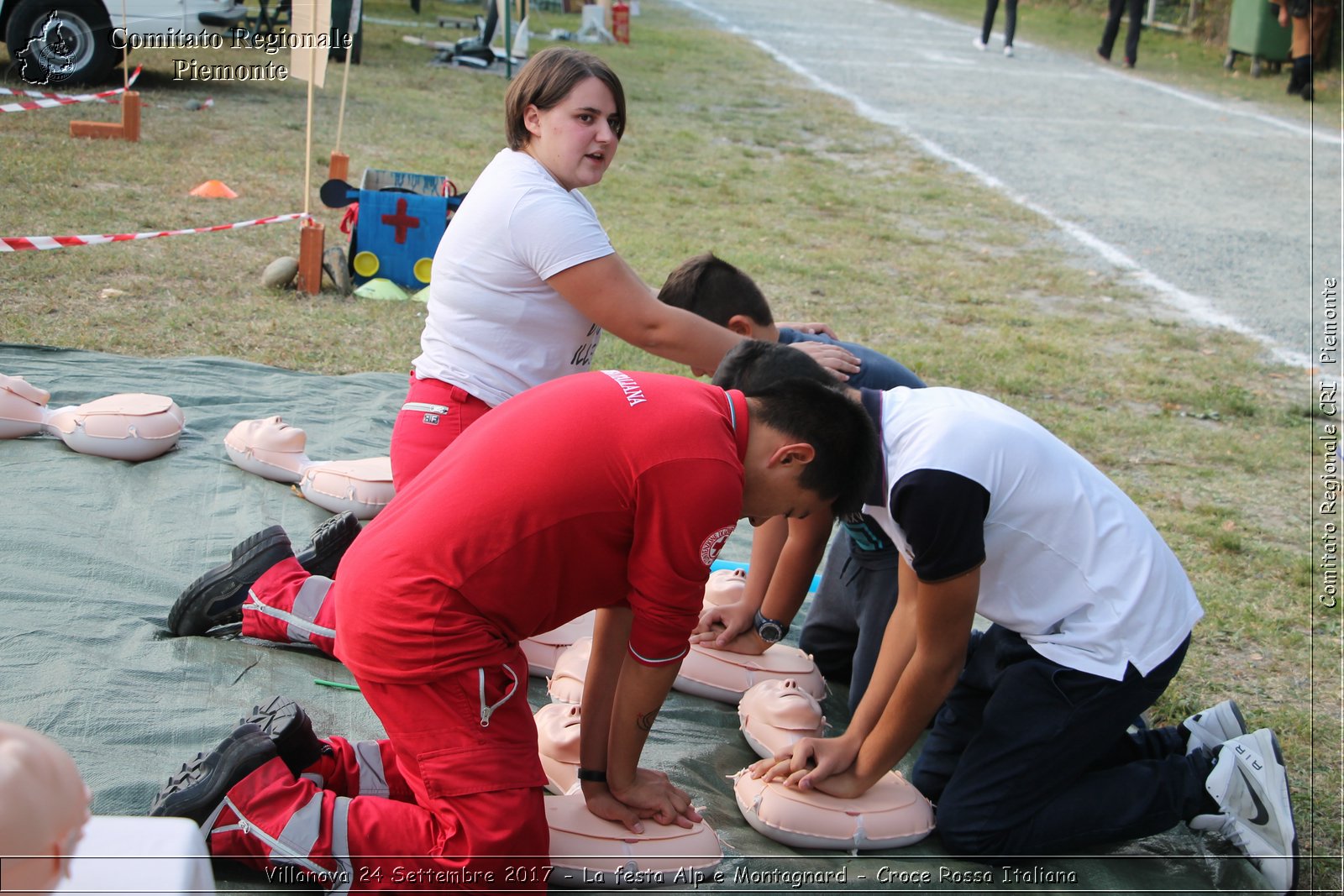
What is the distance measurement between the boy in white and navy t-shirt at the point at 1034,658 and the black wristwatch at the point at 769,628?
477 millimetres

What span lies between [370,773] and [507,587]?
1.88 ft

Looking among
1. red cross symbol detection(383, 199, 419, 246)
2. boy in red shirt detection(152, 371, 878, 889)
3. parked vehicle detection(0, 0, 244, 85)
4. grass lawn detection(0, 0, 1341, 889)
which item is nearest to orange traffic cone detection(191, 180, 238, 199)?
grass lawn detection(0, 0, 1341, 889)

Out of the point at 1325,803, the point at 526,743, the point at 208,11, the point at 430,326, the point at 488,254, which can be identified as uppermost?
the point at 208,11

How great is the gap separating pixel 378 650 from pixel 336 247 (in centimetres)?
436

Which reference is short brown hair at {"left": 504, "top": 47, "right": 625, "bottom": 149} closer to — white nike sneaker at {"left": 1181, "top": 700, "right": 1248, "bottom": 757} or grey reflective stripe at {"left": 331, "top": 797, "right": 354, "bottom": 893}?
grey reflective stripe at {"left": 331, "top": 797, "right": 354, "bottom": 893}

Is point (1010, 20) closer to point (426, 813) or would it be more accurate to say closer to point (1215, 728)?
point (1215, 728)

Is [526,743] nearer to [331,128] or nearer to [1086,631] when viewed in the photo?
[1086,631]

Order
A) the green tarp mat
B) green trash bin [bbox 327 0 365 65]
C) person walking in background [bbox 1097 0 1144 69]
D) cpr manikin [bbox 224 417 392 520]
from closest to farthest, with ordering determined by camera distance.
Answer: the green tarp mat < cpr manikin [bbox 224 417 392 520] < green trash bin [bbox 327 0 365 65] < person walking in background [bbox 1097 0 1144 69]

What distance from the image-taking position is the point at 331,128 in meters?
9.66

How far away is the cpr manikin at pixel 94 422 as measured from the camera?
355cm

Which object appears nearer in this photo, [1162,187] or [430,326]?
[430,326]

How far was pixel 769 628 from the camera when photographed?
9.60 feet

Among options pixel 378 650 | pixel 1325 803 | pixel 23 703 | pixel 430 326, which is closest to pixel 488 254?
pixel 430 326

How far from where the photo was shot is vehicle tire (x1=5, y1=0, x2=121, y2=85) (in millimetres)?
9047
